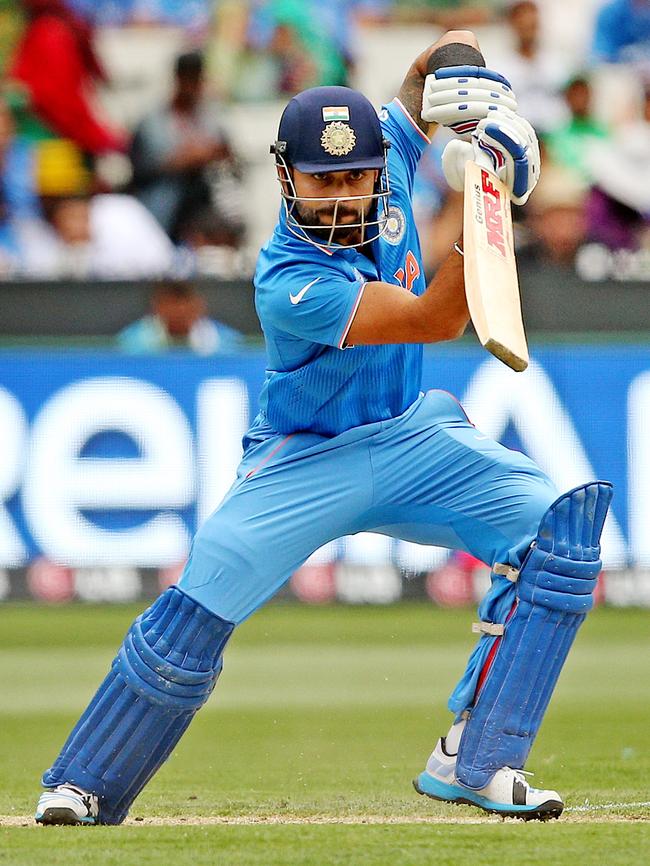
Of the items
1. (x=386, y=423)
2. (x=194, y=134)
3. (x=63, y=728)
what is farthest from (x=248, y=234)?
(x=386, y=423)

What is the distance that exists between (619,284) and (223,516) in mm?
5095

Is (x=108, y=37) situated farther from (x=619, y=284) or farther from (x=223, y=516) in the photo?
(x=223, y=516)

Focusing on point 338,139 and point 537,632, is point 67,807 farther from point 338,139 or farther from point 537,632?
point 338,139

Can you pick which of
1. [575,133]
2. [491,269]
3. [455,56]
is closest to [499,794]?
[491,269]

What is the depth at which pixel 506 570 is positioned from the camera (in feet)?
14.0

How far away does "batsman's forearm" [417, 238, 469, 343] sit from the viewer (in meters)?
3.82

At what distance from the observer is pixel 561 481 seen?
873cm

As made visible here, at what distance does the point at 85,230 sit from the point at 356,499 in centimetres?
635

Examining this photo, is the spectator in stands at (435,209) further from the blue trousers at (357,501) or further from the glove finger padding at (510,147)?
the glove finger padding at (510,147)

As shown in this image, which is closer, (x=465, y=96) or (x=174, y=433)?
(x=465, y=96)

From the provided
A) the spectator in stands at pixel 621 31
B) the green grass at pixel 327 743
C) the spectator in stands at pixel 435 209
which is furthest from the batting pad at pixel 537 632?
the spectator in stands at pixel 621 31

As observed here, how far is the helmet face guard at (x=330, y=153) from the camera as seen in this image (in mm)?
4125

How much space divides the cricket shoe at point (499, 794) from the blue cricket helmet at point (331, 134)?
161 centimetres

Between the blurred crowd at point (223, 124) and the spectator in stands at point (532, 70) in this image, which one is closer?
the blurred crowd at point (223, 124)
